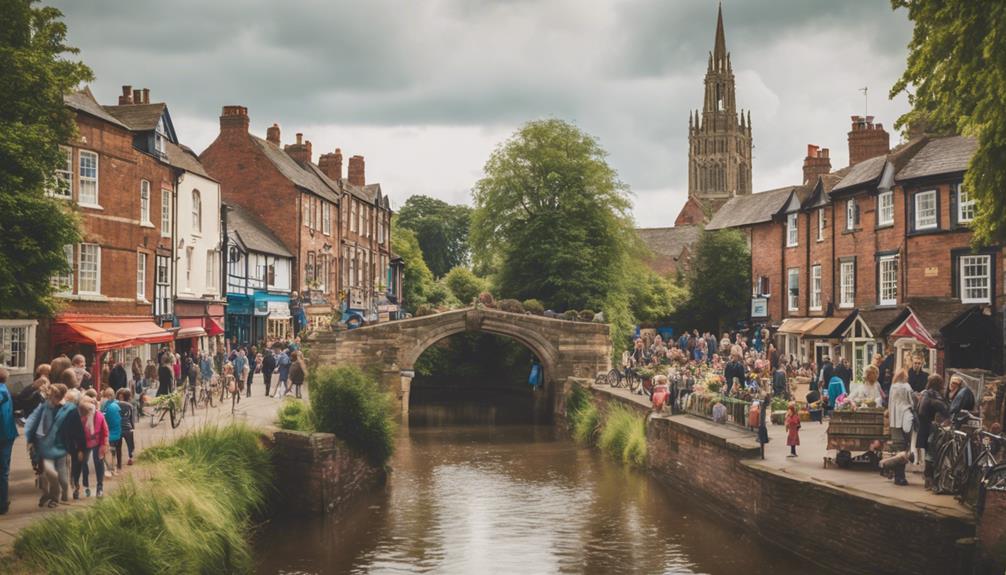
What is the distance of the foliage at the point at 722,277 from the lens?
4734 cm

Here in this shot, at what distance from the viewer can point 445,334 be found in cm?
3303

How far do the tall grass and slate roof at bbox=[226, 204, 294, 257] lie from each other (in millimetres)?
20795

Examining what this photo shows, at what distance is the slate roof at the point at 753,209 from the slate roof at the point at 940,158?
9.11 metres

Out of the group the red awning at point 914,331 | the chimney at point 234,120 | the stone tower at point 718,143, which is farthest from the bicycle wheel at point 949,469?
the stone tower at point 718,143

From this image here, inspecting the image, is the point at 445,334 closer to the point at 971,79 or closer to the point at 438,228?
the point at 971,79

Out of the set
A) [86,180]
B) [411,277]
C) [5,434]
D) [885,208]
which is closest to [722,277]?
[885,208]

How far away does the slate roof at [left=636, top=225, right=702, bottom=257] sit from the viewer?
73.8m

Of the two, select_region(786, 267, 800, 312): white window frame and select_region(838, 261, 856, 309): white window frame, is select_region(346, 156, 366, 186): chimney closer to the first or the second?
select_region(786, 267, 800, 312): white window frame

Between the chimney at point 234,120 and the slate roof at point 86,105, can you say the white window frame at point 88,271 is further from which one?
the chimney at point 234,120

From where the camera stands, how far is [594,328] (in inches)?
1298

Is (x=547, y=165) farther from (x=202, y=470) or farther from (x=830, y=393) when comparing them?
(x=202, y=470)

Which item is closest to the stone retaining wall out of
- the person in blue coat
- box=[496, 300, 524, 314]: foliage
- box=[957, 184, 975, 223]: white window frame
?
the person in blue coat

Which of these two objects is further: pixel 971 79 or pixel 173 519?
pixel 971 79

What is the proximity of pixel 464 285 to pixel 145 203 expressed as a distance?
107 ft
